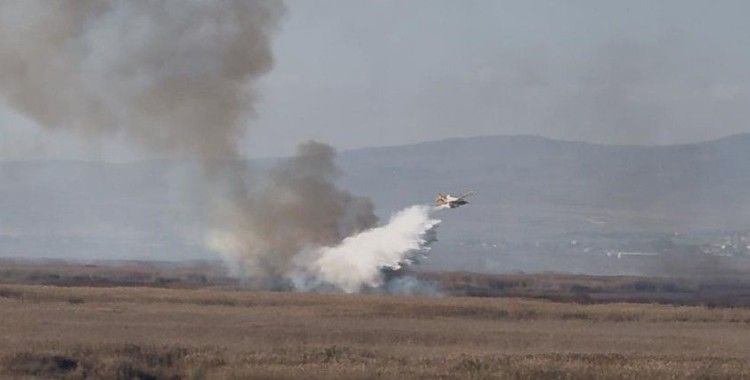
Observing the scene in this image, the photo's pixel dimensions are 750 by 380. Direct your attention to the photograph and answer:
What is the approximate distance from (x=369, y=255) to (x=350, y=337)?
38488 millimetres

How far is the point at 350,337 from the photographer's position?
5084cm

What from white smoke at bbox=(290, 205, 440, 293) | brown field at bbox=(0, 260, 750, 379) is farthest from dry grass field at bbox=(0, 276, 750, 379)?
white smoke at bbox=(290, 205, 440, 293)

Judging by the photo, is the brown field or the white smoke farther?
the white smoke

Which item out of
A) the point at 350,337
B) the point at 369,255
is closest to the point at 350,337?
the point at 350,337

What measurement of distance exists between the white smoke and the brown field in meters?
9.77

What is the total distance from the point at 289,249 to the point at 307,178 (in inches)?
273

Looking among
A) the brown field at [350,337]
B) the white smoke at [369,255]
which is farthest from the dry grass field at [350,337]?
the white smoke at [369,255]

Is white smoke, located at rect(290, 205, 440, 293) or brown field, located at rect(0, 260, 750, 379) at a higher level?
white smoke, located at rect(290, 205, 440, 293)

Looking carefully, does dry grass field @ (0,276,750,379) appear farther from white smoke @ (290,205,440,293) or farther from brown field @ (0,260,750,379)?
white smoke @ (290,205,440,293)

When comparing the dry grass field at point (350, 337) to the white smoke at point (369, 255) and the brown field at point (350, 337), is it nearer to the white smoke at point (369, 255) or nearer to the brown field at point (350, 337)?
the brown field at point (350, 337)

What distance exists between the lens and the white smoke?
291 ft

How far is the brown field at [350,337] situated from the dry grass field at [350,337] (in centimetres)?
7

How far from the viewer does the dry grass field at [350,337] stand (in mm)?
39875

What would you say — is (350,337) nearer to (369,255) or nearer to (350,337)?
(350,337)
